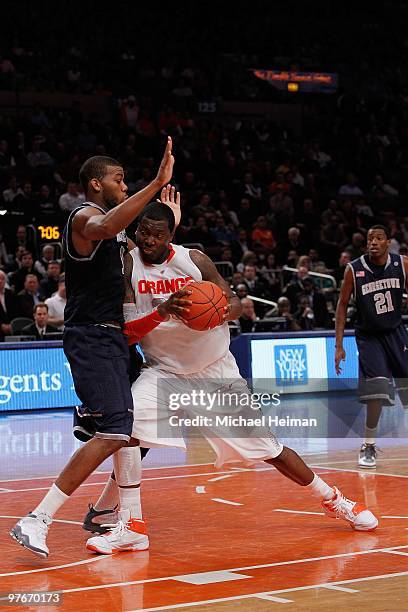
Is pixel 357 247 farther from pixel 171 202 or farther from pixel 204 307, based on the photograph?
pixel 204 307

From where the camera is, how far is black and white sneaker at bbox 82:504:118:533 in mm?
6547

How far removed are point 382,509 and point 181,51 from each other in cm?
2089

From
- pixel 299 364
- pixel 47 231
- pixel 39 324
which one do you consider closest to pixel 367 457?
pixel 299 364

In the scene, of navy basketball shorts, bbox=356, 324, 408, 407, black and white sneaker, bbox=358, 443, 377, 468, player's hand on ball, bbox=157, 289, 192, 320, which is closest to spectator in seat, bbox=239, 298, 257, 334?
navy basketball shorts, bbox=356, 324, 408, 407

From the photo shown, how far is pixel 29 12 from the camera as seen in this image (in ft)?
81.9

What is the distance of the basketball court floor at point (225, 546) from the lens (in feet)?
16.4

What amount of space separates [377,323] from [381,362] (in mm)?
344

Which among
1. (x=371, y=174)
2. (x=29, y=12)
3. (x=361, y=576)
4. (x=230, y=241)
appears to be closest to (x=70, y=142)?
(x=230, y=241)

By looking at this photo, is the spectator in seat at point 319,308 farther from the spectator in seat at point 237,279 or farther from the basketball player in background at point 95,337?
the basketball player in background at point 95,337

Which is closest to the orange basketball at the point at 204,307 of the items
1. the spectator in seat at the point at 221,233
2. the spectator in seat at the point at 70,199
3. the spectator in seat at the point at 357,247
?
the spectator in seat at the point at 70,199

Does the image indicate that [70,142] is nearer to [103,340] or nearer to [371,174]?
[371,174]

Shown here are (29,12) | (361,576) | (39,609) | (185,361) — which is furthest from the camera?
(29,12)

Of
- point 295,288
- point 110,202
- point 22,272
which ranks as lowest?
point 295,288

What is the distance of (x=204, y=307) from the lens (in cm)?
600
